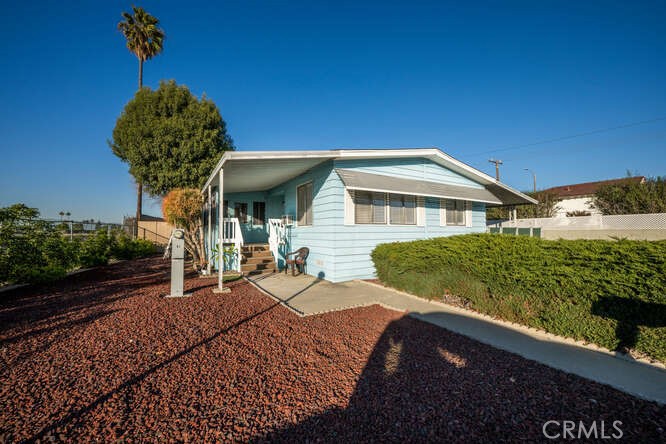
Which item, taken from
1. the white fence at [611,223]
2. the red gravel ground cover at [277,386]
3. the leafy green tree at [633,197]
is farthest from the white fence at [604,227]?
the red gravel ground cover at [277,386]

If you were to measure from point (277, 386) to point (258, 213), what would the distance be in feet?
35.1

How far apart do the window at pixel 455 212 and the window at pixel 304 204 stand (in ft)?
15.8

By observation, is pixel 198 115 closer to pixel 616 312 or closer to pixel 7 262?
pixel 7 262

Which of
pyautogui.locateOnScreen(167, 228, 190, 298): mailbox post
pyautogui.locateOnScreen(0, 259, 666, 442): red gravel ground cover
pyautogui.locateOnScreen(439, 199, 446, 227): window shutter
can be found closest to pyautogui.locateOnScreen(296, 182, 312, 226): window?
pyautogui.locateOnScreen(167, 228, 190, 298): mailbox post

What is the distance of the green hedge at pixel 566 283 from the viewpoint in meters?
2.97

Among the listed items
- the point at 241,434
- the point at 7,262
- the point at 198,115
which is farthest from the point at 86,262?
the point at 241,434

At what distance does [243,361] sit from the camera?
9.90 ft

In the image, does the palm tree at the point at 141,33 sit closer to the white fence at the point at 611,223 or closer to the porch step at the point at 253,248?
the porch step at the point at 253,248

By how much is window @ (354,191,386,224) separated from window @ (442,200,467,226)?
293 cm

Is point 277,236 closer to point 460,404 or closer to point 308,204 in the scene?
point 308,204

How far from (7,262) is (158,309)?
3.94 metres

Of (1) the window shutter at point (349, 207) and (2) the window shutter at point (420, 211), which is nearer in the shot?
(1) the window shutter at point (349, 207)

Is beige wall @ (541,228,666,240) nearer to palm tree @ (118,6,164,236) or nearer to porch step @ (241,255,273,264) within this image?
porch step @ (241,255,273,264)

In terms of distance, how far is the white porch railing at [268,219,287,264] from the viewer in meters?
9.77
